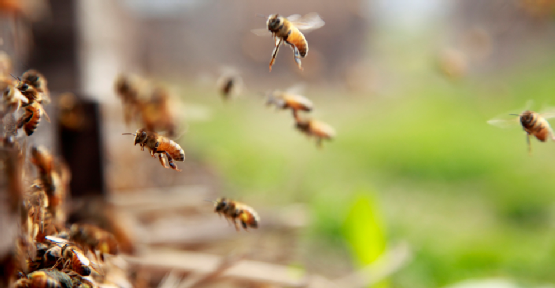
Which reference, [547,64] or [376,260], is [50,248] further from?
[547,64]

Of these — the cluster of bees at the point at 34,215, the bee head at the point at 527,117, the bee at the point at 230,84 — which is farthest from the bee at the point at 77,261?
the bee head at the point at 527,117

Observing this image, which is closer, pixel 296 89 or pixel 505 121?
pixel 505 121

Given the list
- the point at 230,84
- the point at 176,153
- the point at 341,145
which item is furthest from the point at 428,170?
the point at 176,153

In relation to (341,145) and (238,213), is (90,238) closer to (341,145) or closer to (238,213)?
(238,213)

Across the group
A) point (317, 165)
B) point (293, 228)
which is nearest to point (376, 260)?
point (293, 228)

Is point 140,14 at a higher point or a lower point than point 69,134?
higher

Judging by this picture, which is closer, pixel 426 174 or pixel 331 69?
pixel 426 174
